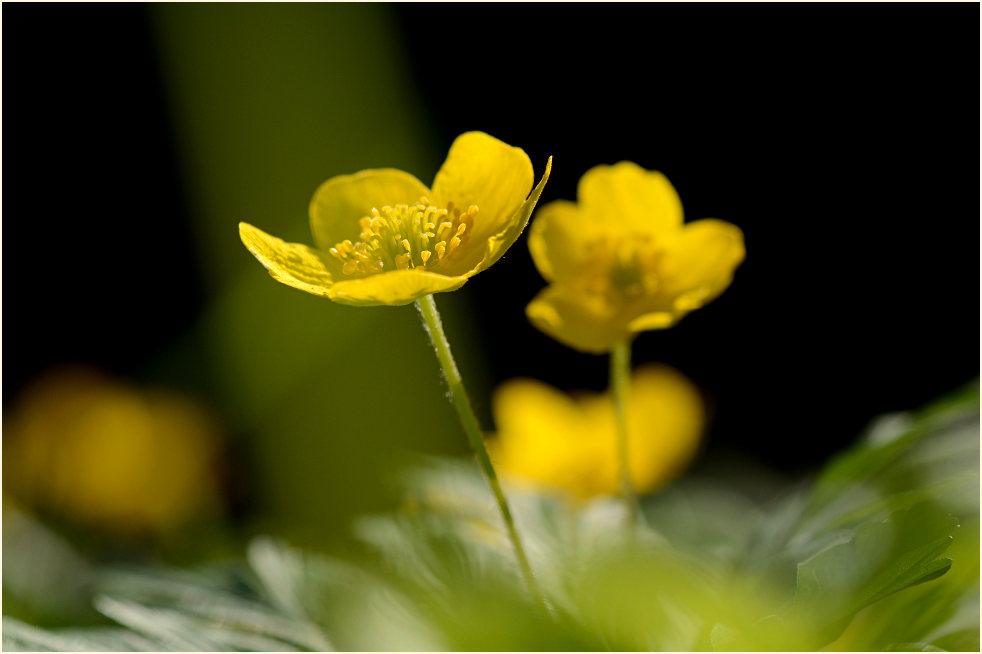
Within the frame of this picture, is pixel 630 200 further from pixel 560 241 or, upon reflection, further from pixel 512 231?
pixel 512 231

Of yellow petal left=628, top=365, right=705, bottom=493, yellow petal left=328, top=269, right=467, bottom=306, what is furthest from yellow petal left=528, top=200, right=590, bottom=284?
yellow petal left=628, top=365, right=705, bottom=493

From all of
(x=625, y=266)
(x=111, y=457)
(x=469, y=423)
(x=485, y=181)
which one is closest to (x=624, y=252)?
(x=625, y=266)

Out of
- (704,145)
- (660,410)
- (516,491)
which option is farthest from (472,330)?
(516,491)

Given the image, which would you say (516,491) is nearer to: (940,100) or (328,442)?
(328,442)

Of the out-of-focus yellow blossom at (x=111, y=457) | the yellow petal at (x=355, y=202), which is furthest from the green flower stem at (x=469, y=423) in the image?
the out-of-focus yellow blossom at (x=111, y=457)

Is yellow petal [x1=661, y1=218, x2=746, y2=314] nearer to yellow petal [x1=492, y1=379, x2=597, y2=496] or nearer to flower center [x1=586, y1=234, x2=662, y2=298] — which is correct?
flower center [x1=586, y1=234, x2=662, y2=298]

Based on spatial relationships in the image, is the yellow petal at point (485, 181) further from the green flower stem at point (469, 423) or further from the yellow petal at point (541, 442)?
the yellow petal at point (541, 442)
